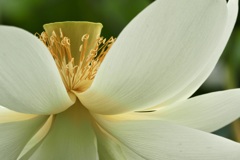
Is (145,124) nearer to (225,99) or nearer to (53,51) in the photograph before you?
(225,99)

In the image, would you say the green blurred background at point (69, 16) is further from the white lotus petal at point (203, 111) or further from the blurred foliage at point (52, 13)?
the white lotus petal at point (203, 111)

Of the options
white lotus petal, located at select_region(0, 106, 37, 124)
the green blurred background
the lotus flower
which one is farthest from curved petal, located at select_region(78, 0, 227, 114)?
the green blurred background

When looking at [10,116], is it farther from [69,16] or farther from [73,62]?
[69,16]

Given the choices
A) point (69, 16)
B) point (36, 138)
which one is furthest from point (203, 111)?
point (69, 16)

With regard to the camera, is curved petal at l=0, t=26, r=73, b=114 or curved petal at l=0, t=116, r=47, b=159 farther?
curved petal at l=0, t=116, r=47, b=159

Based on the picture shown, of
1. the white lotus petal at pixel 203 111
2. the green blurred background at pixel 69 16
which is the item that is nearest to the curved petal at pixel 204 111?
the white lotus petal at pixel 203 111

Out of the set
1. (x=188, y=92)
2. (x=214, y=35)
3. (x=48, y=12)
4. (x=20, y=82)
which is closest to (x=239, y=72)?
(x=48, y=12)

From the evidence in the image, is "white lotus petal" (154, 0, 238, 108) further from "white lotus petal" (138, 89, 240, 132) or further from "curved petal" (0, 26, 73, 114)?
"curved petal" (0, 26, 73, 114)
